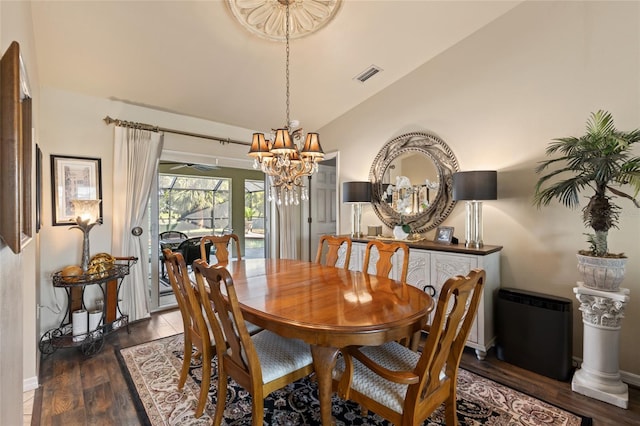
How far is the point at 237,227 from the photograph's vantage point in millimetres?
6062

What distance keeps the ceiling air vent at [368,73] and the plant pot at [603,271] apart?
270cm

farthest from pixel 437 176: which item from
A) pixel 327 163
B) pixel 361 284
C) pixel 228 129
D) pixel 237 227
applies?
pixel 237 227

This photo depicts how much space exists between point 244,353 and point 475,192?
7.89ft

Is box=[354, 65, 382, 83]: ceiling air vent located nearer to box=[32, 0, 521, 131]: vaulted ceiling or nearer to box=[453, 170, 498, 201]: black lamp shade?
box=[32, 0, 521, 131]: vaulted ceiling

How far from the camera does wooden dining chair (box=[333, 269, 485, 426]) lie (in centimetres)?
127

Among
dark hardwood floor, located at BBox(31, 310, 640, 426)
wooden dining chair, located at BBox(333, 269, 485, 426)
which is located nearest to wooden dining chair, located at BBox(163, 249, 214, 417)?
dark hardwood floor, located at BBox(31, 310, 640, 426)

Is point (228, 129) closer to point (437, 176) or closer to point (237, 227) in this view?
point (237, 227)

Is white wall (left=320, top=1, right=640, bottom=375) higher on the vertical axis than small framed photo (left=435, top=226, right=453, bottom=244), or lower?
higher

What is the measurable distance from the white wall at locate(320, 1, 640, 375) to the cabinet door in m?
0.55

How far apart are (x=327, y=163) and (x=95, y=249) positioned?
361cm

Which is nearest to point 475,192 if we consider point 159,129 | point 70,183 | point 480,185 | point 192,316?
point 480,185

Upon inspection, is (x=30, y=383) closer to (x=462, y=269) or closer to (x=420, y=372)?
(x=420, y=372)

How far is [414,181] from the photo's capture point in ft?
11.9

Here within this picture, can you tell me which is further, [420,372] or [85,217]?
[85,217]
